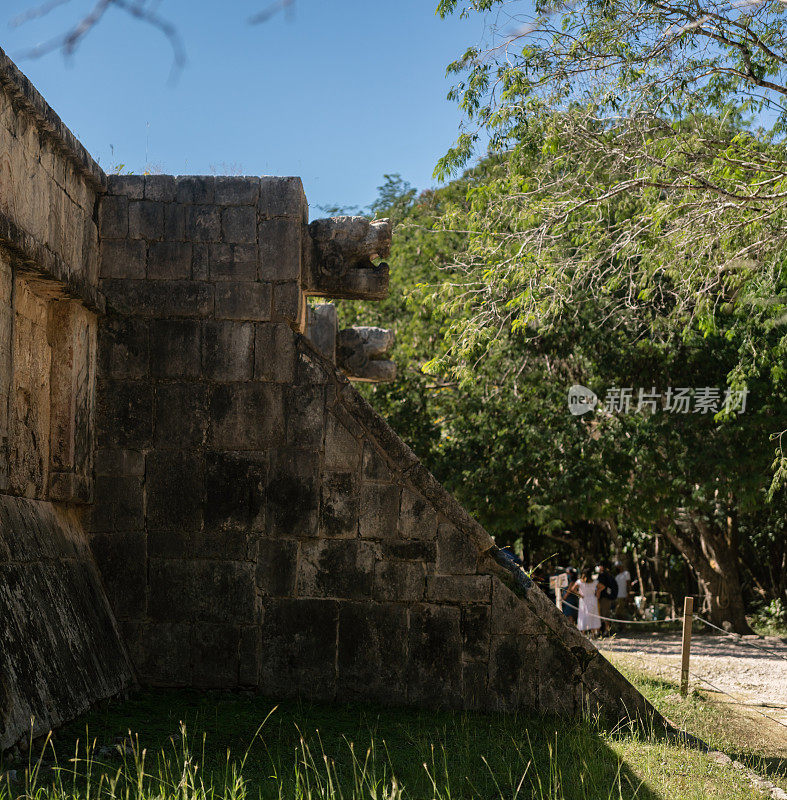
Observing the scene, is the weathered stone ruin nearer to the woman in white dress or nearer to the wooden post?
the wooden post

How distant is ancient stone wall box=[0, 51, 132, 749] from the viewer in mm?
4094

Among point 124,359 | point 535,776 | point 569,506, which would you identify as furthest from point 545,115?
point 569,506

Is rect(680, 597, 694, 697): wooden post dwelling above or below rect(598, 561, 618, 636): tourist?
above

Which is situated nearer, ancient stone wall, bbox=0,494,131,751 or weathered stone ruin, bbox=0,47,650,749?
ancient stone wall, bbox=0,494,131,751

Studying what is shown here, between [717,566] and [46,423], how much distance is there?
43.0ft

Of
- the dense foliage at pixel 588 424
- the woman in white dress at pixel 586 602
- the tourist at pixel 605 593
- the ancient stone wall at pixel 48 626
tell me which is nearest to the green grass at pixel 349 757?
the ancient stone wall at pixel 48 626

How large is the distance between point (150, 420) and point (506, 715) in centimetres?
271

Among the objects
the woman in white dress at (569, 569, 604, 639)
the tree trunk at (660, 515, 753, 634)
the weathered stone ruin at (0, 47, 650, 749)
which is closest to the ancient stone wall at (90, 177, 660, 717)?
the weathered stone ruin at (0, 47, 650, 749)

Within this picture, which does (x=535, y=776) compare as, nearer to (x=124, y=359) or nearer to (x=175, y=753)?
(x=175, y=753)

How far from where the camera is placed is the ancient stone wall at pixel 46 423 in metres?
4.09

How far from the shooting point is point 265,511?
539 cm

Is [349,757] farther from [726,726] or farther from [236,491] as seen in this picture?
[726,726]

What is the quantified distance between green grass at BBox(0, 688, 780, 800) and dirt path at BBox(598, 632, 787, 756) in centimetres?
199

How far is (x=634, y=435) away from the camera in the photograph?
12742 mm
